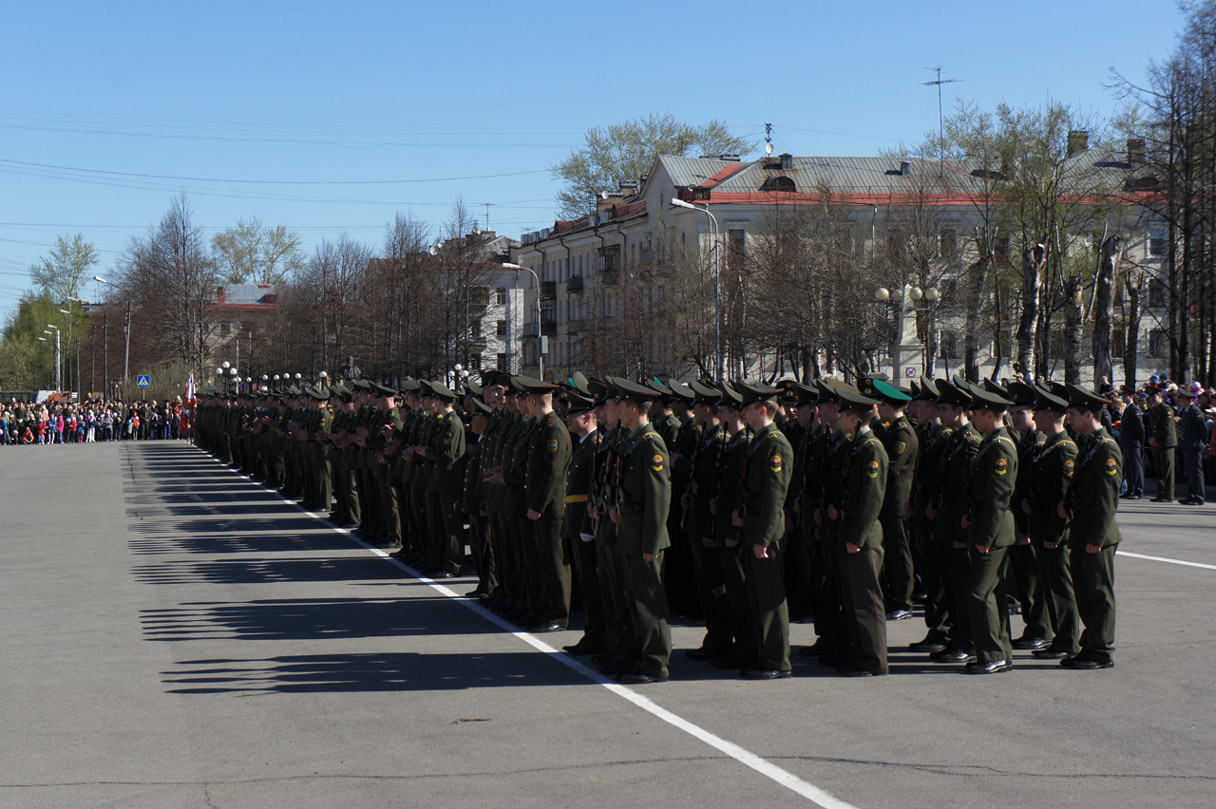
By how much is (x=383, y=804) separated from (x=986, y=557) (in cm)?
459

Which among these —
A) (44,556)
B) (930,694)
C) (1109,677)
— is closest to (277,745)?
(930,694)

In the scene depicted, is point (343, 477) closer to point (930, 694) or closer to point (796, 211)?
point (930, 694)

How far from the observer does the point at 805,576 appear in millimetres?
11352

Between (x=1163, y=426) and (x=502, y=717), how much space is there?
18641 mm

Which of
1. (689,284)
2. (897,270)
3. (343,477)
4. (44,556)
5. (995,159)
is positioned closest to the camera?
(44,556)

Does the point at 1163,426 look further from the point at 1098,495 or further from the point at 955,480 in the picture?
the point at 1098,495

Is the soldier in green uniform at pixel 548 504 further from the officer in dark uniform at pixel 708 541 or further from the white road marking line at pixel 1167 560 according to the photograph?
the white road marking line at pixel 1167 560

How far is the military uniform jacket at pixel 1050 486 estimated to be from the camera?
9.40 metres

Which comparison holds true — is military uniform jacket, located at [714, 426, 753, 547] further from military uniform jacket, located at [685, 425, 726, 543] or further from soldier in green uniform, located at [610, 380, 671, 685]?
soldier in green uniform, located at [610, 380, 671, 685]

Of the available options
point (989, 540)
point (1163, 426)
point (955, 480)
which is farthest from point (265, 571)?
point (1163, 426)

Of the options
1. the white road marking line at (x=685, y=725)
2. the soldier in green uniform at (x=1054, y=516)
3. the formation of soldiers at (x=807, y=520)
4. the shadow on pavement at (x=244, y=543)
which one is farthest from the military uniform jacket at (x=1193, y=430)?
the white road marking line at (x=685, y=725)

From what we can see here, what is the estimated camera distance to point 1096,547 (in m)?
9.09

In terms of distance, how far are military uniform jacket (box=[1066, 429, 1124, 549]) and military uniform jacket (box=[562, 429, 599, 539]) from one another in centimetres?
349

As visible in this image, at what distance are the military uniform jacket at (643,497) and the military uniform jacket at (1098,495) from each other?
2915mm
